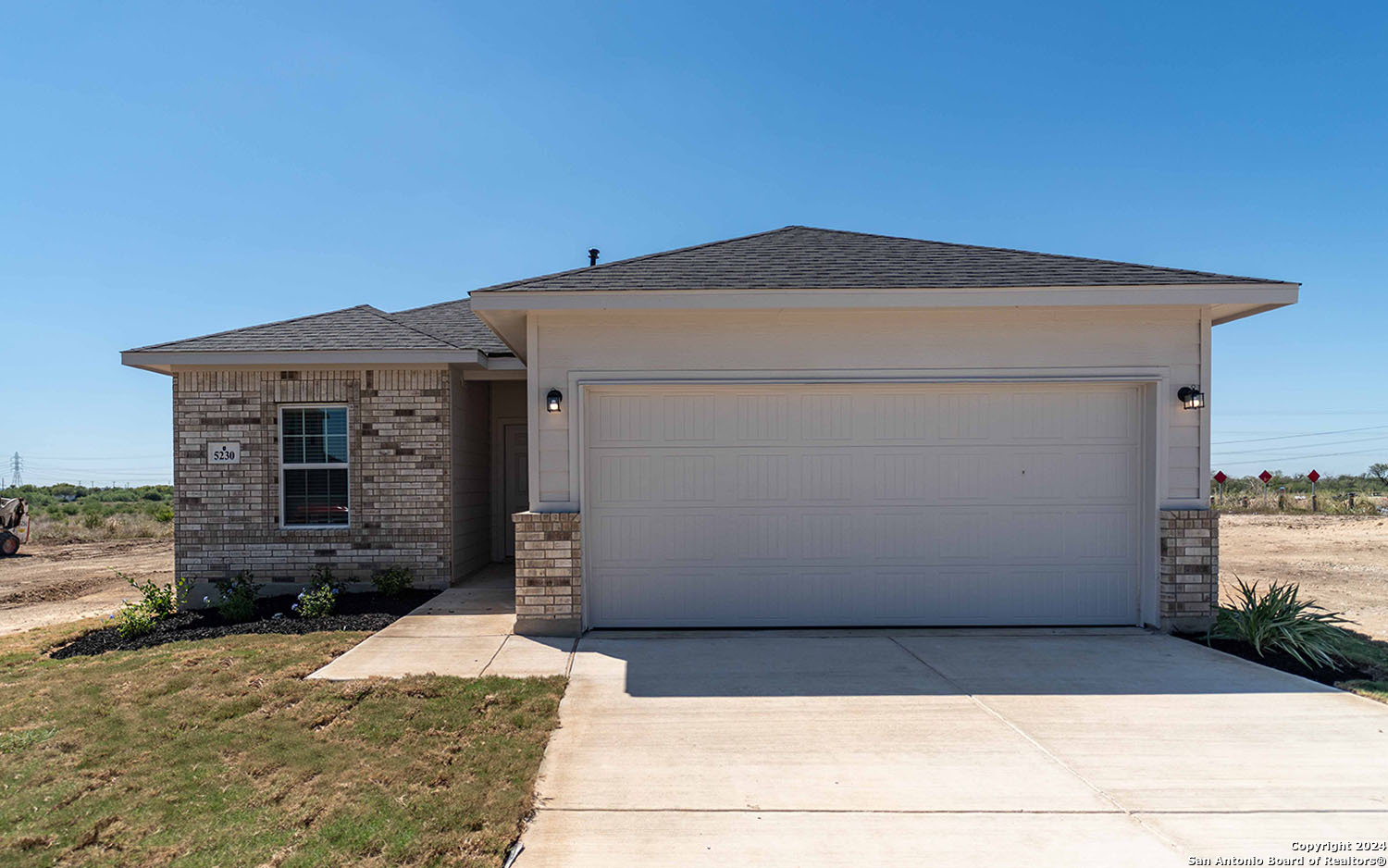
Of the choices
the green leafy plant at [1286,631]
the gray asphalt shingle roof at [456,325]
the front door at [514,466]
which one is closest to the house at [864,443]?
the green leafy plant at [1286,631]

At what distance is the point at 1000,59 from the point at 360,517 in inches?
450

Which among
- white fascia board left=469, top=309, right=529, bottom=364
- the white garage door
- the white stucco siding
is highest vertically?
white fascia board left=469, top=309, right=529, bottom=364

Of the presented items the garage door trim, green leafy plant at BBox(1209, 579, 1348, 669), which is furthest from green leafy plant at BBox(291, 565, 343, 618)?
green leafy plant at BBox(1209, 579, 1348, 669)

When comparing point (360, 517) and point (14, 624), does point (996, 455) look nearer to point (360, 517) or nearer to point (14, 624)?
point (360, 517)

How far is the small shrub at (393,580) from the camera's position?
871 centimetres

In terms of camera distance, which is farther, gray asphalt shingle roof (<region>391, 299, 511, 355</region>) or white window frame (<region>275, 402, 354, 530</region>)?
gray asphalt shingle roof (<region>391, 299, 511, 355</region>)

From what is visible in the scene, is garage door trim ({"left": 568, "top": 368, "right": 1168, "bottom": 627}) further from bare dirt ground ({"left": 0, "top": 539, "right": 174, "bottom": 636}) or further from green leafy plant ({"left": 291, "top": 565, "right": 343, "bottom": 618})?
bare dirt ground ({"left": 0, "top": 539, "right": 174, "bottom": 636})

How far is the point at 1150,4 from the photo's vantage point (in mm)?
9320

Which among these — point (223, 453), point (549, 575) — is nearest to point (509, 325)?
point (549, 575)

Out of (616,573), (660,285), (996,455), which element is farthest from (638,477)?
(996,455)

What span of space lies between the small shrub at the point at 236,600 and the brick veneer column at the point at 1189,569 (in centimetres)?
972

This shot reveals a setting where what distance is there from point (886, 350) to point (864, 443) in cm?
94

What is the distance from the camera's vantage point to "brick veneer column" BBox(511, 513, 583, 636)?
6656mm

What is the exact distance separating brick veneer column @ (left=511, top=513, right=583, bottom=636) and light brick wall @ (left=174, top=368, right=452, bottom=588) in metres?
2.88
